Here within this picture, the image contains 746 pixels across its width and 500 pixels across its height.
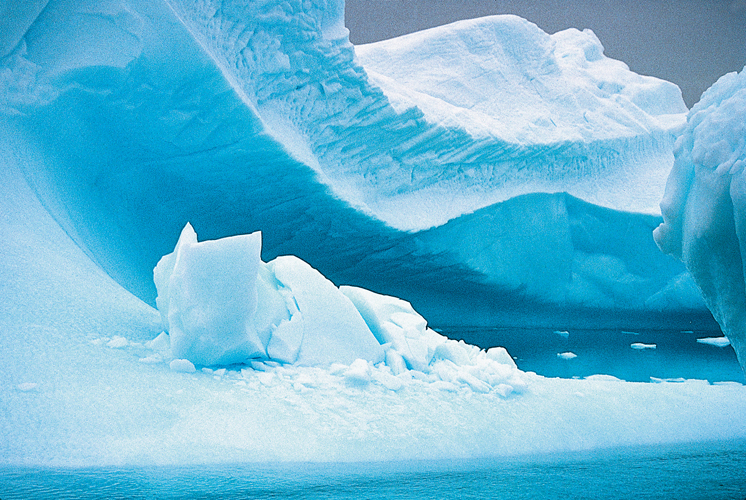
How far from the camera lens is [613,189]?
7016 millimetres

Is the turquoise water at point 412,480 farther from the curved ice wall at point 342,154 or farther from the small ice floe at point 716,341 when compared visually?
the small ice floe at point 716,341

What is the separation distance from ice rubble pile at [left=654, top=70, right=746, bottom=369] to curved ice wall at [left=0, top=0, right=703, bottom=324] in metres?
2.63

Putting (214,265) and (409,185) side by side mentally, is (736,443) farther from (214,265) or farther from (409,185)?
(409,185)

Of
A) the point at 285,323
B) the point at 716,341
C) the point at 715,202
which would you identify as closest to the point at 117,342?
the point at 285,323

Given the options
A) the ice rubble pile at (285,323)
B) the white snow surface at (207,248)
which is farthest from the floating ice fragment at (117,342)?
the ice rubble pile at (285,323)

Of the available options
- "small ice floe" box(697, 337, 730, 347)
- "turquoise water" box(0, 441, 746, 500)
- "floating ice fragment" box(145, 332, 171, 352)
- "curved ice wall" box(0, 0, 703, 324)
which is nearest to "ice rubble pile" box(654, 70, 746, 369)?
"turquoise water" box(0, 441, 746, 500)

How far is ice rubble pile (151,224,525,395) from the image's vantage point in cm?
224

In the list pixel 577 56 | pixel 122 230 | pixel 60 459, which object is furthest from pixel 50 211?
pixel 577 56

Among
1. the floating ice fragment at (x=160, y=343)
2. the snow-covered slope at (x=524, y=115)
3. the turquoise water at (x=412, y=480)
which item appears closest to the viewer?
the turquoise water at (x=412, y=480)

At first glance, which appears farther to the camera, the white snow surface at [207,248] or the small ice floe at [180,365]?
the small ice floe at [180,365]

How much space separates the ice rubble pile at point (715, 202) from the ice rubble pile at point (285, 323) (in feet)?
2.78

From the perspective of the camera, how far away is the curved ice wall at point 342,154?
11.3 feet

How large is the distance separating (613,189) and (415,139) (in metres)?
3.08

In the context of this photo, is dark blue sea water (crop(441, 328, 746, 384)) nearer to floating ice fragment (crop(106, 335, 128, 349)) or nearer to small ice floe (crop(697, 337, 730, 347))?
small ice floe (crop(697, 337, 730, 347))
